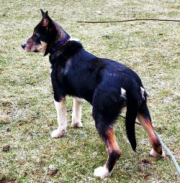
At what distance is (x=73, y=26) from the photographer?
30.8ft

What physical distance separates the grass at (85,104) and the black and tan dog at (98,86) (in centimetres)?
25

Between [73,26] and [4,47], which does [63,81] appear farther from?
[73,26]

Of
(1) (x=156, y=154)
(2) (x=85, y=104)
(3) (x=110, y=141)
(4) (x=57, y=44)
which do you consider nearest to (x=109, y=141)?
(3) (x=110, y=141)

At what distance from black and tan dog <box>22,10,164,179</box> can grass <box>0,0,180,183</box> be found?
0.81 feet

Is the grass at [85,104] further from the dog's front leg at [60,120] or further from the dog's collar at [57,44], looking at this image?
the dog's collar at [57,44]

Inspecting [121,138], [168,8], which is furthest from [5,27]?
[121,138]

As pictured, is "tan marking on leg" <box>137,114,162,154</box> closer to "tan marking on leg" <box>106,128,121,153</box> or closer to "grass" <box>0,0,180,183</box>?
"grass" <box>0,0,180,183</box>

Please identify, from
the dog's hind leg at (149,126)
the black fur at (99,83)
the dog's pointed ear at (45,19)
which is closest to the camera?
the black fur at (99,83)

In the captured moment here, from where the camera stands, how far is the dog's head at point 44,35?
13.5 ft

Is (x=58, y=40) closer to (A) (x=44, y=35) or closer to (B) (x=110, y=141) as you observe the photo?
(A) (x=44, y=35)

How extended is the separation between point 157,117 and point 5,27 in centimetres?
580

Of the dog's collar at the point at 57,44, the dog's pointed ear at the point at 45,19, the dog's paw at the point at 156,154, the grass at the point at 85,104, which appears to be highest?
the dog's pointed ear at the point at 45,19

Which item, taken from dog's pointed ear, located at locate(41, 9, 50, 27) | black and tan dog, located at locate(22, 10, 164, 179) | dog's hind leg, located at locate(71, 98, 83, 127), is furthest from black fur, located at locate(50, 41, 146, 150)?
dog's hind leg, located at locate(71, 98, 83, 127)

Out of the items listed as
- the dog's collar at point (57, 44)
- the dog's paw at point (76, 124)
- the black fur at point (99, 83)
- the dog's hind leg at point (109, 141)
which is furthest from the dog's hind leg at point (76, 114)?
the dog's hind leg at point (109, 141)
